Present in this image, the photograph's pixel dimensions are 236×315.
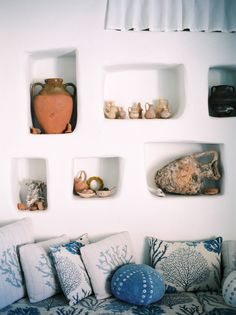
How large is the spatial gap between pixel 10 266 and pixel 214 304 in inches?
52.3

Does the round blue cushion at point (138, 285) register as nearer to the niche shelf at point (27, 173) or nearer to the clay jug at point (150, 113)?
the niche shelf at point (27, 173)

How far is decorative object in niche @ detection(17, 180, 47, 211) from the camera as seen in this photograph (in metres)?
2.71

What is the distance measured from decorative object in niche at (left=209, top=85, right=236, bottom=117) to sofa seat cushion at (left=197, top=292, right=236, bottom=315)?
4.28ft

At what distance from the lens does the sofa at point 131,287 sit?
7.25 ft

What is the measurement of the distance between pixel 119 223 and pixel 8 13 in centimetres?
174

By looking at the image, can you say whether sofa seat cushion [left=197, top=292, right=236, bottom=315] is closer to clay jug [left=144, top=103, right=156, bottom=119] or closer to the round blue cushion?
the round blue cushion

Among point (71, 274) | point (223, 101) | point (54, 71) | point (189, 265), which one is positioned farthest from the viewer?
point (54, 71)

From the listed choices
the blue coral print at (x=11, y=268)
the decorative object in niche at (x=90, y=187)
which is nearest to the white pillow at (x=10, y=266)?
the blue coral print at (x=11, y=268)

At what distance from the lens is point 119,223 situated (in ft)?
8.82

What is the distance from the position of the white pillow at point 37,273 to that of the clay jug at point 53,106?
2.92ft

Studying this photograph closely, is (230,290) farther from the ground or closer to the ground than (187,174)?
closer to the ground

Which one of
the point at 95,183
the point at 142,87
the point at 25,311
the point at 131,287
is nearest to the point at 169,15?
the point at 142,87

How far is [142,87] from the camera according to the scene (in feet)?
9.34

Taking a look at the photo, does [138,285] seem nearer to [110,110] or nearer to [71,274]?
[71,274]
